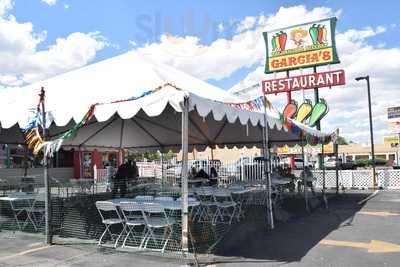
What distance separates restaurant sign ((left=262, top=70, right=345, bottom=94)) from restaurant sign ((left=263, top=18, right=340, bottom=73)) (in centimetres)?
84

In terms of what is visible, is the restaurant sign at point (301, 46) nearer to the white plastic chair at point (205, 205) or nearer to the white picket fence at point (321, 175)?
the white picket fence at point (321, 175)

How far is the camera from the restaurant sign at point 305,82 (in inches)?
1216

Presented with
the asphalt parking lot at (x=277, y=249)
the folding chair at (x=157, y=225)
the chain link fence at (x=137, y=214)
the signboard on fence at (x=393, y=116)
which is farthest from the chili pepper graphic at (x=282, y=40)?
the signboard on fence at (x=393, y=116)

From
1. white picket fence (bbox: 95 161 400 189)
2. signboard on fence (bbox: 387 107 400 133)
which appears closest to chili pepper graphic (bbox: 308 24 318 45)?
white picket fence (bbox: 95 161 400 189)

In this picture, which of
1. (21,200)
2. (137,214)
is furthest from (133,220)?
(21,200)

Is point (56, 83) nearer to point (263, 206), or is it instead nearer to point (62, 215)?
point (62, 215)

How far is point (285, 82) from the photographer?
32.2 metres

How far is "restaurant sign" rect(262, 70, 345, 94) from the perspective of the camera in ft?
101

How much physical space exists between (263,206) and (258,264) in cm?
606

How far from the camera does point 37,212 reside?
11.0m

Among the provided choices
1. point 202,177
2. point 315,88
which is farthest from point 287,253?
point 315,88

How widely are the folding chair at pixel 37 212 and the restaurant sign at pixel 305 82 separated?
→ 837 inches

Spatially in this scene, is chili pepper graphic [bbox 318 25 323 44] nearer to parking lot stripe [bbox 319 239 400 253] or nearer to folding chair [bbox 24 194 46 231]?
parking lot stripe [bbox 319 239 400 253]

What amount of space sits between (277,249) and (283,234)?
149 cm
